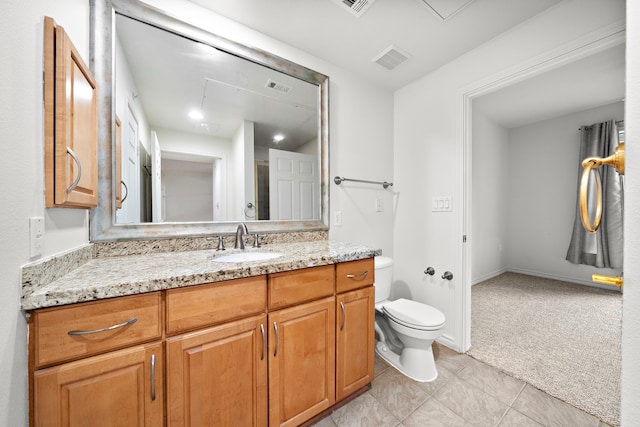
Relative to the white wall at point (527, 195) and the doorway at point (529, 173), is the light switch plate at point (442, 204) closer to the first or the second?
the doorway at point (529, 173)

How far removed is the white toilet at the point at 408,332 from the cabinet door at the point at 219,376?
40.2 inches

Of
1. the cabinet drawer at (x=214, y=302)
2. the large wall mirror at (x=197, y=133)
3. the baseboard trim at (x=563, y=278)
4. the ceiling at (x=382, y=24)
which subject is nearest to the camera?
the cabinet drawer at (x=214, y=302)

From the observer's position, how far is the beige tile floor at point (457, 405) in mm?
1252

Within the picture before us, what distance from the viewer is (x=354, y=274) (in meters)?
1.33

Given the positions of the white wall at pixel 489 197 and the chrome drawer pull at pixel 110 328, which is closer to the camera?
the chrome drawer pull at pixel 110 328

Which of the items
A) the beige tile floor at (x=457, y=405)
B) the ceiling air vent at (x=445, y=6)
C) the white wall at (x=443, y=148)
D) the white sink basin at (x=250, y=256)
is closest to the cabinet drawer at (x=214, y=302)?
the white sink basin at (x=250, y=256)

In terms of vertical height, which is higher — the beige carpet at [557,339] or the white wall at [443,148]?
the white wall at [443,148]

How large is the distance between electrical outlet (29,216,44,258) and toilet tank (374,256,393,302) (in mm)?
1739

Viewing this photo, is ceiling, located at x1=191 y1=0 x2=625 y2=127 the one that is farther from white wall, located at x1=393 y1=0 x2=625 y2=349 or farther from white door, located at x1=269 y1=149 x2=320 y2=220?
white door, located at x1=269 y1=149 x2=320 y2=220

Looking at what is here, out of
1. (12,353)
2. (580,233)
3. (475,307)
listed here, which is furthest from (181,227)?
(580,233)

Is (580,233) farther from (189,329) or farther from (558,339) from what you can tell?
(189,329)

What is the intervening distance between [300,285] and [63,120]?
1.10 metres

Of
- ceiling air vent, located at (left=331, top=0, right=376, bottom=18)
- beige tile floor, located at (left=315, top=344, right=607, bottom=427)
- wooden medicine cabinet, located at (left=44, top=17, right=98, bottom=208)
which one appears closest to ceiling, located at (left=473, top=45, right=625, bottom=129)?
ceiling air vent, located at (left=331, top=0, right=376, bottom=18)

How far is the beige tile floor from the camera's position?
125 centimetres
